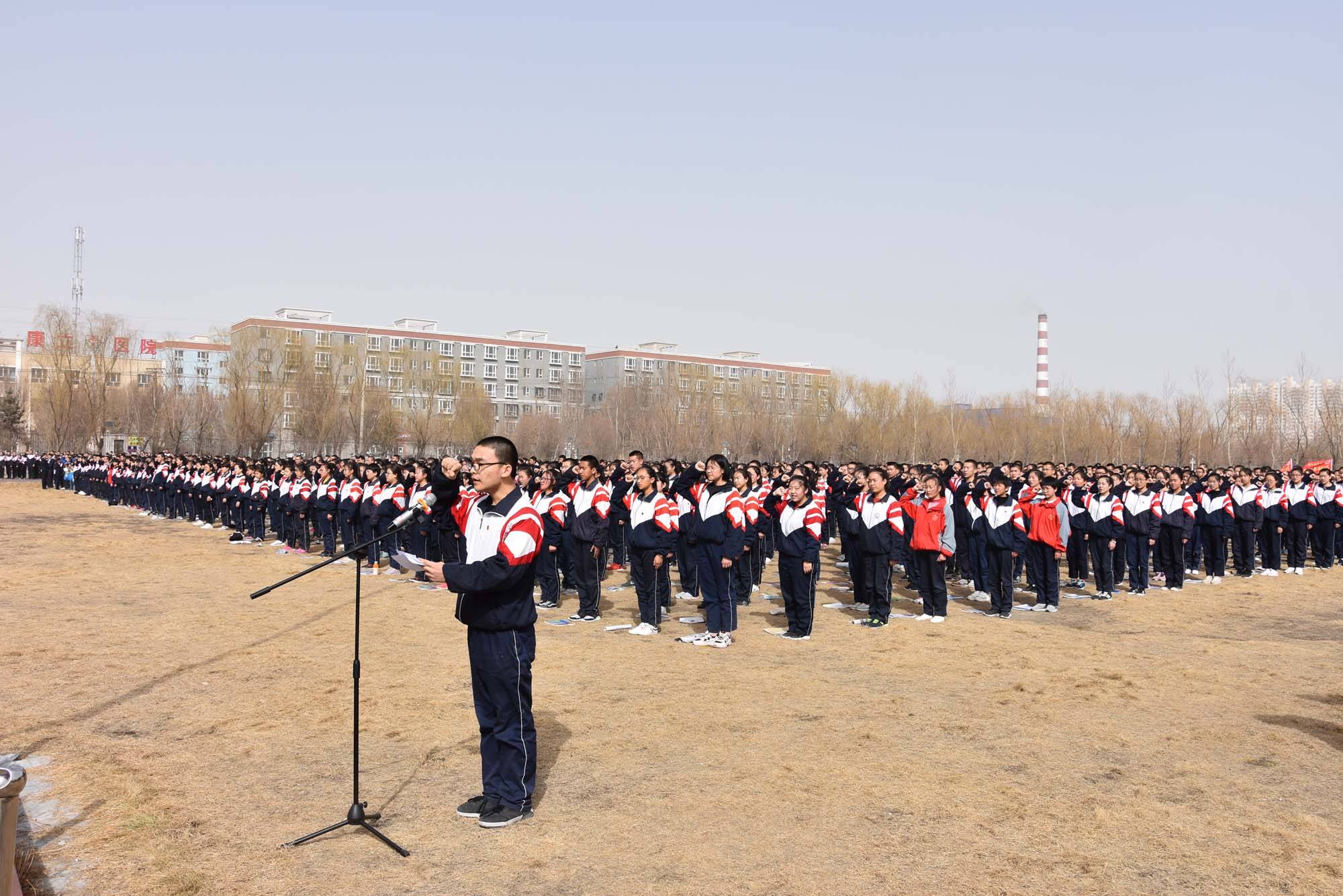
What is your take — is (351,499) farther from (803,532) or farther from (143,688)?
(803,532)

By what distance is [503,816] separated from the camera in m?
5.48

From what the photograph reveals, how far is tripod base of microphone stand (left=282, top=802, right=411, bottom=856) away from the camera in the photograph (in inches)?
201

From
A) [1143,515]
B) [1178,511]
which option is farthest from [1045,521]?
[1178,511]

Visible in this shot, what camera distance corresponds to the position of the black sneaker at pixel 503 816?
17.9 ft

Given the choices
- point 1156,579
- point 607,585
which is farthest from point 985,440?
point 607,585

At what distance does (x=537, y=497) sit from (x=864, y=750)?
23.4ft

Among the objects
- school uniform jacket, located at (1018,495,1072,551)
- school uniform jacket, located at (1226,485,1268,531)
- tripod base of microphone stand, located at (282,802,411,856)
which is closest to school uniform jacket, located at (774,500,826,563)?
school uniform jacket, located at (1018,495,1072,551)

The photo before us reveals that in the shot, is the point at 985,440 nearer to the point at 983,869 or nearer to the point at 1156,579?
the point at 1156,579

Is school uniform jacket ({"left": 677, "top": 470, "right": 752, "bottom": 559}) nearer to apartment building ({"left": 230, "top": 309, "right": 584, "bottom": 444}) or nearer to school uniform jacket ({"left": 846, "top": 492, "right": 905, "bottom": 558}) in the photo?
school uniform jacket ({"left": 846, "top": 492, "right": 905, "bottom": 558})

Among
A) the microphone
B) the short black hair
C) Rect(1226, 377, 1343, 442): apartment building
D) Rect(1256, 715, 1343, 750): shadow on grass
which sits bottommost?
Rect(1256, 715, 1343, 750): shadow on grass

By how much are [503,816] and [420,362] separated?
7277 centimetres

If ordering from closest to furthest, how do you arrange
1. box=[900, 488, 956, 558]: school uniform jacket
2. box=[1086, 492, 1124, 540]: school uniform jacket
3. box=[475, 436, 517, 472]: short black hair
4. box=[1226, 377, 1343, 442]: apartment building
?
box=[475, 436, 517, 472]: short black hair < box=[900, 488, 956, 558]: school uniform jacket < box=[1086, 492, 1124, 540]: school uniform jacket < box=[1226, 377, 1343, 442]: apartment building

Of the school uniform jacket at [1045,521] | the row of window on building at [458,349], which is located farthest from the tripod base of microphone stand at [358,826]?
the row of window on building at [458,349]

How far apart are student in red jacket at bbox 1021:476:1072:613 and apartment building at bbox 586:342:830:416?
174 feet
